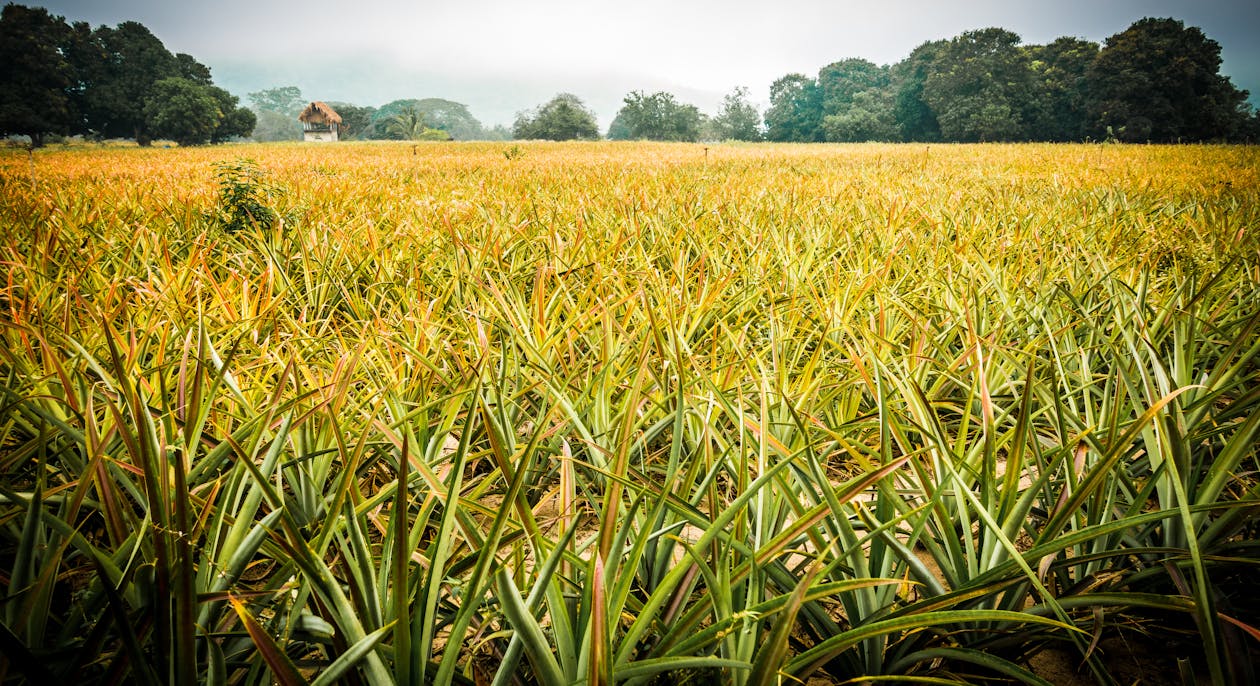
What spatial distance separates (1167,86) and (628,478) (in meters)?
40.0

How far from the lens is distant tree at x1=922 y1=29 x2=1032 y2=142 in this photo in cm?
3141

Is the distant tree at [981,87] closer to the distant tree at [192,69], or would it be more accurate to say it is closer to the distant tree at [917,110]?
the distant tree at [917,110]

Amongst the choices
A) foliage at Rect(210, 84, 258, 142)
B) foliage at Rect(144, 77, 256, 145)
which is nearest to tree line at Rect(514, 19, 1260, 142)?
foliage at Rect(210, 84, 258, 142)

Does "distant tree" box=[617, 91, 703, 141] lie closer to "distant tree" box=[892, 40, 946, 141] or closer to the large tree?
the large tree

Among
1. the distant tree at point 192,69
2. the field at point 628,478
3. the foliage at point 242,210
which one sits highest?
the distant tree at point 192,69

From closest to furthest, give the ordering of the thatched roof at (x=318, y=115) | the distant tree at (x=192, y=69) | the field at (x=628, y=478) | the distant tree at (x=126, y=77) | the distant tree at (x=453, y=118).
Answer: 1. the field at (x=628, y=478)
2. the distant tree at (x=126, y=77)
3. the distant tree at (x=192, y=69)
4. the thatched roof at (x=318, y=115)
5. the distant tree at (x=453, y=118)

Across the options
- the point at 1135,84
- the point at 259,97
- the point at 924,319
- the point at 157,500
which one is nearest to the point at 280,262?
the point at 157,500

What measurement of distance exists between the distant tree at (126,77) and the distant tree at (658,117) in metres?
34.5

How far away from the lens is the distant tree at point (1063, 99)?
31.3 m

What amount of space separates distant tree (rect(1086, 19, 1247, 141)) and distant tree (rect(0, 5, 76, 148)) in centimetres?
5513

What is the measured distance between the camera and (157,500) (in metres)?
0.55

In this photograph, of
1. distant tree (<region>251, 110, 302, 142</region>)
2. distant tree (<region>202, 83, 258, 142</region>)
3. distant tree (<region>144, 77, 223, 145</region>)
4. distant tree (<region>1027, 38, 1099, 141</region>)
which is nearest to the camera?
distant tree (<region>144, 77, 223, 145</region>)

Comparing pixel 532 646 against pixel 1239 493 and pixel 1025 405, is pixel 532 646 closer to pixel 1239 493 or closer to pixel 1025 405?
pixel 1025 405

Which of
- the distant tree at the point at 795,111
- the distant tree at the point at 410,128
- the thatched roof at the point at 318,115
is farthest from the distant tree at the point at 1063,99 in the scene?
the thatched roof at the point at 318,115
